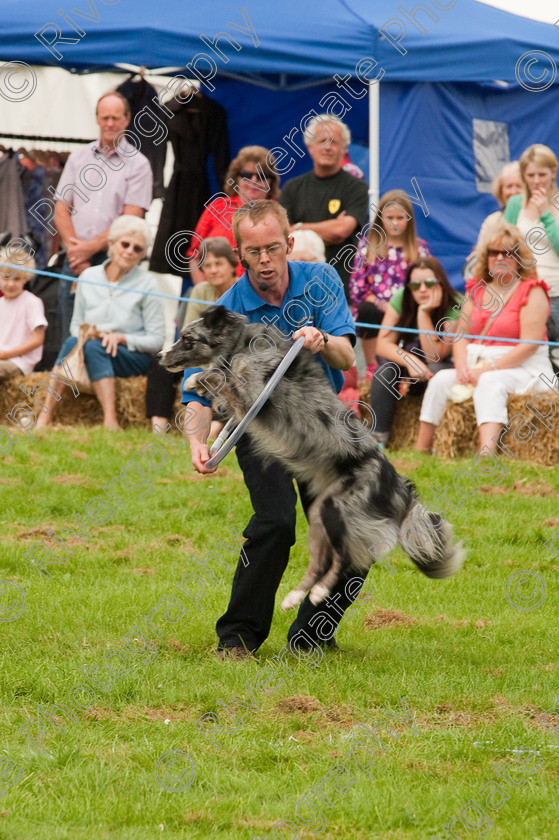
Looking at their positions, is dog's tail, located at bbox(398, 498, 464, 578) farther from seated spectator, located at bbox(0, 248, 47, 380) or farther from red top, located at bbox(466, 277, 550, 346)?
seated spectator, located at bbox(0, 248, 47, 380)

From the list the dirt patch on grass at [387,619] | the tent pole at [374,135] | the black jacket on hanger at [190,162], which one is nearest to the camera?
the dirt patch on grass at [387,619]

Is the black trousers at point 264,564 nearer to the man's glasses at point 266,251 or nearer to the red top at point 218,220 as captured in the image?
the man's glasses at point 266,251

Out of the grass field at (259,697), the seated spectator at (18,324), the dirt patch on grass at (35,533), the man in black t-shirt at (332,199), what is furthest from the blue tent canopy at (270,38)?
the dirt patch on grass at (35,533)

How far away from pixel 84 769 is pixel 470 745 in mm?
1457

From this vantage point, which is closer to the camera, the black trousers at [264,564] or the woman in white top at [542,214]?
the black trousers at [264,564]

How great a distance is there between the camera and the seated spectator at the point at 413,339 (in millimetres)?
9500

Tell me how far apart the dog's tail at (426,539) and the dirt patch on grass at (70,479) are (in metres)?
3.92

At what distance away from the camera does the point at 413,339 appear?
955 cm

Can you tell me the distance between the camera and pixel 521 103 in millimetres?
12516

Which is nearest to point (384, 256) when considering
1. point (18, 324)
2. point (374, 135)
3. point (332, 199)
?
point (332, 199)

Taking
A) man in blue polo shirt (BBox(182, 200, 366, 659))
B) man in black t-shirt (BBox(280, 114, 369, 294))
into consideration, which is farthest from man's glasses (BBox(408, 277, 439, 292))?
man in blue polo shirt (BBox(182, 200, 366, 659))

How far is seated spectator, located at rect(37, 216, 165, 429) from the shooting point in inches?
394

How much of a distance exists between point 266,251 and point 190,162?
7995 millimetres

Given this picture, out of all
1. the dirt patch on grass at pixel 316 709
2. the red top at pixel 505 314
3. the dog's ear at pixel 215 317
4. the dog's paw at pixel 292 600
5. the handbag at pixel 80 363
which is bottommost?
the dirt patch on grass at pixel 316 709
